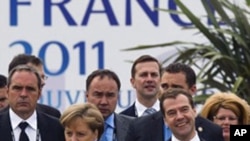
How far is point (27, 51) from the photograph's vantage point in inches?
555

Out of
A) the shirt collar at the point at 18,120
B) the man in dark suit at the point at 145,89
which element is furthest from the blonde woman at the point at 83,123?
the man in dark suit at the point at 145,89

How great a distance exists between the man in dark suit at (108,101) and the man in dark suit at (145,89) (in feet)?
3.85

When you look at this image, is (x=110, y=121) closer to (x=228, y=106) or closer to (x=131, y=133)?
Result: (x=131, y=133)

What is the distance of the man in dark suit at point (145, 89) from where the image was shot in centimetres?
1151

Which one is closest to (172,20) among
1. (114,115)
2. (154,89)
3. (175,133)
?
(154,89)

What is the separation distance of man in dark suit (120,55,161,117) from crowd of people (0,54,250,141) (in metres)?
0.66

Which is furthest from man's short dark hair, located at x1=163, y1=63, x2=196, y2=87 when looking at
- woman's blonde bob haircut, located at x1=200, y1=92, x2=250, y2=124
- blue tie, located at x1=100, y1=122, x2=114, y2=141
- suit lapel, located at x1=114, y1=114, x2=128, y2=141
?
blue tie, located at x1=100, y1=122, x2=114, y2=141

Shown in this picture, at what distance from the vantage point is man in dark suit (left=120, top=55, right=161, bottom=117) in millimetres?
11508

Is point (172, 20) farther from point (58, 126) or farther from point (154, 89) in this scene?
point (58, 126)

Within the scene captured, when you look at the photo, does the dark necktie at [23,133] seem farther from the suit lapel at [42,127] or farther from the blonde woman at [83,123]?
the blonde woman at [83,123]

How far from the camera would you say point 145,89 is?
37.9 ft

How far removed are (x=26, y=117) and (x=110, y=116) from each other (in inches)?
31.9

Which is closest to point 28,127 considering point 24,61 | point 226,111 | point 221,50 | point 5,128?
point 5,128

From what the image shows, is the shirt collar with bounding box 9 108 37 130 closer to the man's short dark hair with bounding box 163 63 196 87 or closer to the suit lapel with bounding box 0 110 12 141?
the suit lapel with bounding box 0 110 12 141
